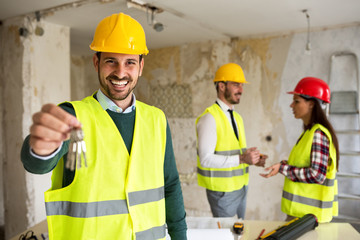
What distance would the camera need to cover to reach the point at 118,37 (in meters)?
1.17

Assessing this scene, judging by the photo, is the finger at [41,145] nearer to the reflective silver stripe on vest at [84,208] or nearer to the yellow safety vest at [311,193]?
the reflective silver stripe on vest at [84,208]

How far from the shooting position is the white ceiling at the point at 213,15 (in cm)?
286

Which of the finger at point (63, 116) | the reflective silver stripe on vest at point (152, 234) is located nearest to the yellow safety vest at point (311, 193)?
the reflective silver stripe on vest at point (152, 234)

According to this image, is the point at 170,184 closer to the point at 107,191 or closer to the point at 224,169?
the point at 107,191

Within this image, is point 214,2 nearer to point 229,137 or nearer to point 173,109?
point 229,137

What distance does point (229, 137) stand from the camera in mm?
2684

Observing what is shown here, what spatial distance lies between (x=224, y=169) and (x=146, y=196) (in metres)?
1.48

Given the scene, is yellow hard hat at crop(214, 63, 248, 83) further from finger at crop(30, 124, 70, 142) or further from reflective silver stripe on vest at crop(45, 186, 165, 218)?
finger at crop(30, 124, 70, 142)

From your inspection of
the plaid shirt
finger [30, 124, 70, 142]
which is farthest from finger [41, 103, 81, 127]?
the plaid shirt

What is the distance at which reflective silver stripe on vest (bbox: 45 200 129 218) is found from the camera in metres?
1.07

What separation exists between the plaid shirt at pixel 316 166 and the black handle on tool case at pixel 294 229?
0.29 m

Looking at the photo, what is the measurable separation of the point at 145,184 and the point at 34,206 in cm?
260

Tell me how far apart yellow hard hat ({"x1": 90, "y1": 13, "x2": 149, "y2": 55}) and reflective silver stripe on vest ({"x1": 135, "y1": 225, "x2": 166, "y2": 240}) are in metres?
0.72

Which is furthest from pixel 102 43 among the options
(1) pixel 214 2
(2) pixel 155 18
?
(2) pixel 155 18
